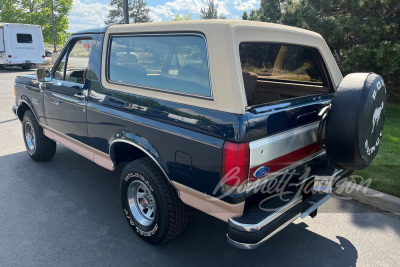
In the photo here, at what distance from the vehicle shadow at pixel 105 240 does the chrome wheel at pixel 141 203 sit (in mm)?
231

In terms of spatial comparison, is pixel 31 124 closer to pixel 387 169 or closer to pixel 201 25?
pixel 201 25

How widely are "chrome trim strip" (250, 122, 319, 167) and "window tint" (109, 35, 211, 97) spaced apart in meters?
0.55

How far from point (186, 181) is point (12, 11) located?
105 ft

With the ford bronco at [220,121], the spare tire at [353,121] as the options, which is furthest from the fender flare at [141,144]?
the spare tire at [353,121]

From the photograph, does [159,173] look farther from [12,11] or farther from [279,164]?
[12,11]

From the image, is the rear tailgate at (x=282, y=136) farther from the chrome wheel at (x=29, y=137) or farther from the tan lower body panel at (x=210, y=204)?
the chrome wheel at (x=29, y=137)

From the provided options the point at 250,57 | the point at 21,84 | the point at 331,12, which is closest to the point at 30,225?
the point at 21,84

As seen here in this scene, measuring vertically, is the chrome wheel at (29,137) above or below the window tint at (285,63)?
below

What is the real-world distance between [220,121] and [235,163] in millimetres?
315

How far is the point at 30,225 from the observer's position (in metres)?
3.39

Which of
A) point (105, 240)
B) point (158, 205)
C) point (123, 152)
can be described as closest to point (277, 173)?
point (158, 205)

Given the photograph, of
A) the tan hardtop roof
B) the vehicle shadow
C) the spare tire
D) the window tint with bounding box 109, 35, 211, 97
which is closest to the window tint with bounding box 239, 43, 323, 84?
the tan hardtop roof

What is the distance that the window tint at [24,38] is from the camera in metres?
18.9

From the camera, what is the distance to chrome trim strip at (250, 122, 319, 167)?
7.70 ft
